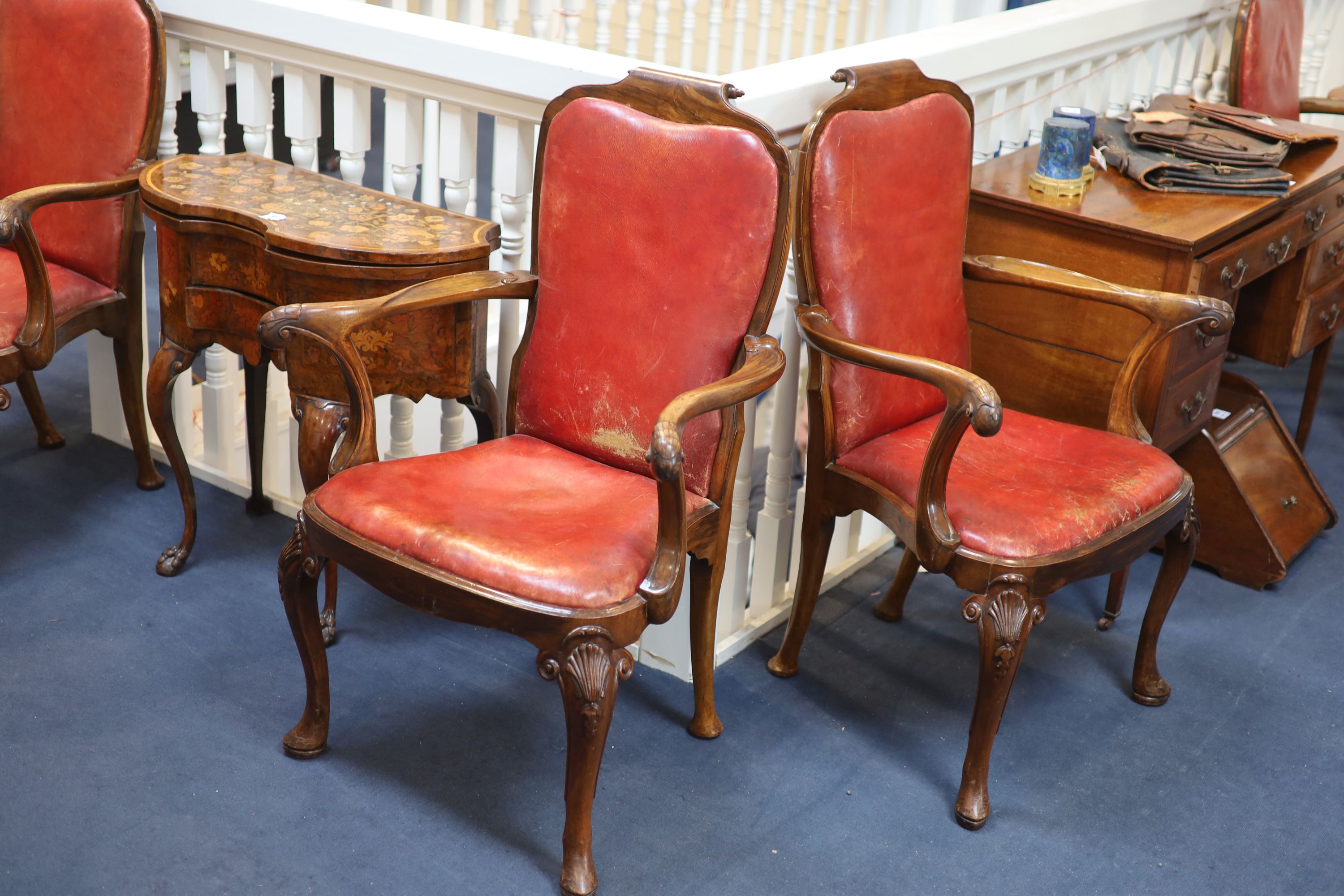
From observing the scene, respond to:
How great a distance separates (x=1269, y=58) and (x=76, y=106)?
313 centimetres

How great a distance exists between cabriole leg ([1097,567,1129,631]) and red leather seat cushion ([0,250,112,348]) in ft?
7.38

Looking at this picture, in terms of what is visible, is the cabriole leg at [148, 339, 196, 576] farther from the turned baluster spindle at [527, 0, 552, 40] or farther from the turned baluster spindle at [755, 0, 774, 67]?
the turned baluster spindle at [755, 0, 774, 67]

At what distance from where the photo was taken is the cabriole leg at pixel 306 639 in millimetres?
1980

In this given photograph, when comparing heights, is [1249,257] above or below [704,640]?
above

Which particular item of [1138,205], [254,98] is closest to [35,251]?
[254,98]

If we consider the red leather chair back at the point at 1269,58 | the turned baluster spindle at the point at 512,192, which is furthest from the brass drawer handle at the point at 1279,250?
the turned baluster spindle at the point at 512,192

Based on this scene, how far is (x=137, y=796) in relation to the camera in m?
2.03

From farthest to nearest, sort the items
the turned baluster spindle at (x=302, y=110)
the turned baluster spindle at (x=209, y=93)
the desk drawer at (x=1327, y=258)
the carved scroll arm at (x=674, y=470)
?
the desk drawer at (x=1327, y=258)
the turned baluster spindle at (x=209, y=93)
the turned baluster spindle at (x=302, y=110)
the carved scroll arm at (x=674, y=470)

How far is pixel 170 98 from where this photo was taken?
2.83 m

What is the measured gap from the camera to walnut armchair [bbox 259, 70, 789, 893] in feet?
5.82

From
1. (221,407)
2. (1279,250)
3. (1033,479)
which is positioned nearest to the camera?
(1033,479)

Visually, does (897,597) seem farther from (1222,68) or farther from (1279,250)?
(1222,68)

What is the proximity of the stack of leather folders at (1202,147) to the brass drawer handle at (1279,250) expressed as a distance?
11 cm

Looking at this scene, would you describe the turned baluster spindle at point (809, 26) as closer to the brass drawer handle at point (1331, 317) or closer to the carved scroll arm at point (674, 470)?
the brass drawer handle at point (1331, 317)
